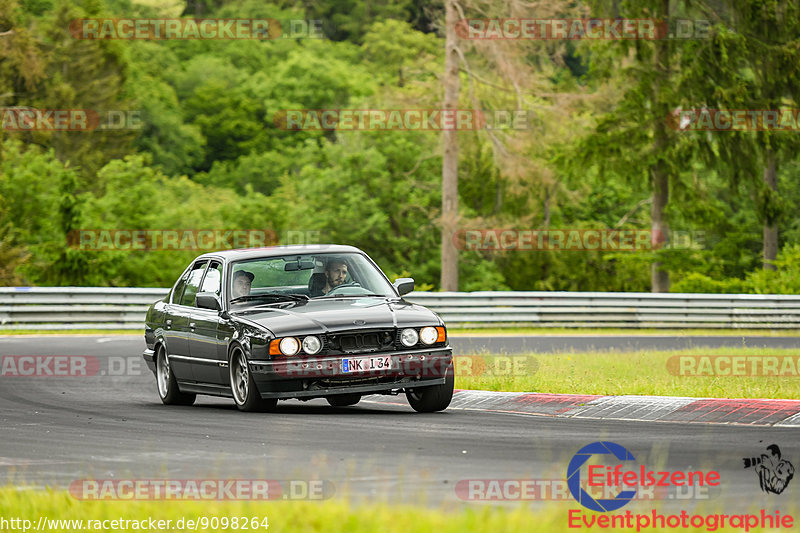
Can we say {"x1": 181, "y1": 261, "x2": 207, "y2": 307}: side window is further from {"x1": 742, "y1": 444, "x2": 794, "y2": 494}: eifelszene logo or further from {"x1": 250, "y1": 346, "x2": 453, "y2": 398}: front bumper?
{"x1": 742, "y1": 444, "x2": 794, "y2": 494}: eifelszene logo

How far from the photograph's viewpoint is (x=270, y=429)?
10.5m

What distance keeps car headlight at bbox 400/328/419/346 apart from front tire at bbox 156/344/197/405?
122 inches

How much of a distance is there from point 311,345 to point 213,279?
2.33 meters

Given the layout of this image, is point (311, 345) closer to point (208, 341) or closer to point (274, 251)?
point (208, 341)

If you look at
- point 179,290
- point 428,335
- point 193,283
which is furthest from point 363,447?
point 179,290

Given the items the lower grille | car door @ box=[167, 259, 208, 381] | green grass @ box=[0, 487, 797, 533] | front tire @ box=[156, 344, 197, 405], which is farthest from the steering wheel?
green grass @ box=[0, 487, 797, 533]

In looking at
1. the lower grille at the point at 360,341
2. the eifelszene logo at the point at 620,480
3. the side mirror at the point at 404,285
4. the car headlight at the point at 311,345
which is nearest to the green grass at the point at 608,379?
the side mirror at the point at 404,285

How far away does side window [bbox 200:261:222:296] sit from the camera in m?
13.2

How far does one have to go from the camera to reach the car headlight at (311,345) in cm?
A: 1142

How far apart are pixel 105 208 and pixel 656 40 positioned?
66.1 feet

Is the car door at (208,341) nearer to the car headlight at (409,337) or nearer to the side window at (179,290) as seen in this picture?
the side window at (179,290)

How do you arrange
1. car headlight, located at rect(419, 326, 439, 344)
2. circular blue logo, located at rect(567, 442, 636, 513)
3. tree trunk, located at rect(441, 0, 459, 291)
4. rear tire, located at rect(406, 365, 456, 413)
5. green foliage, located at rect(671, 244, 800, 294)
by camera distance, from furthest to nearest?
tree trunk, located at rect(441, 0, 459, 291), green foliage, located at rect(671, 244, 800, 294), rear tire, located at rect(406, 365, 456, 413), car headlight, located at rect(419, 326, 439, 344), circular blue logo, located at rect(567, 442, 636, 513)

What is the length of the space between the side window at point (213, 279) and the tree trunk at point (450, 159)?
25.5m

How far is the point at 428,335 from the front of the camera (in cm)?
1177
